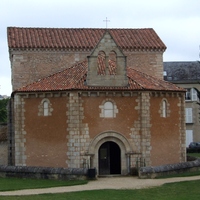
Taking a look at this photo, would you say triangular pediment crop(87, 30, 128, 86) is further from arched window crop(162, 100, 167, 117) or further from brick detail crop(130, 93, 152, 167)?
arched window crop(162, 100, 167, 117)

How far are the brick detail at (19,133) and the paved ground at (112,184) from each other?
19.3ft

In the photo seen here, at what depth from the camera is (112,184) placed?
31719 mm

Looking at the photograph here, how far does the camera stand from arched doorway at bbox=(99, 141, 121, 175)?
3669 cm

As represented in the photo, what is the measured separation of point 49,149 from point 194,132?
31728 mm

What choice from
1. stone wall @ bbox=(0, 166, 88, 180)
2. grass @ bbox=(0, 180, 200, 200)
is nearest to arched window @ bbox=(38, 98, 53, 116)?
stone wall @ bbox=(0, 166, 88, 180)

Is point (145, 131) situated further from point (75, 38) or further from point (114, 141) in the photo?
point (75, 38)

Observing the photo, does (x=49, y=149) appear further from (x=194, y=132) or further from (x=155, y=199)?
(x=194, y=132)

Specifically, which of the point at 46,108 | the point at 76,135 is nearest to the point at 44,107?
the point at 46,108

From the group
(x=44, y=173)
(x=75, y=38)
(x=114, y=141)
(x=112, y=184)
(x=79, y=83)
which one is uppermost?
(x=75, y=38)

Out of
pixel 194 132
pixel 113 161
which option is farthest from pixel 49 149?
pixel 194 132

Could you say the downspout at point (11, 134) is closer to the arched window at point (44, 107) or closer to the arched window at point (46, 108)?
the arched window at point (44, 107)

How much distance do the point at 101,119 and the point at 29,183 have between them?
668 cm

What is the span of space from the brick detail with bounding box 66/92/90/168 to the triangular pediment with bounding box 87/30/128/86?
1.72 m

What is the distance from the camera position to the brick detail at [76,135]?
35594 mm
